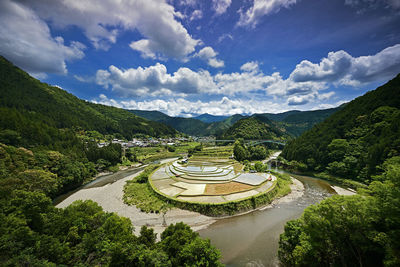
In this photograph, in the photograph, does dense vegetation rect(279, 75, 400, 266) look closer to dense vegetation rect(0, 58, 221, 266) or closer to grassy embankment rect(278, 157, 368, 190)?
grassy embankment rect(278, 157, 368, 190)

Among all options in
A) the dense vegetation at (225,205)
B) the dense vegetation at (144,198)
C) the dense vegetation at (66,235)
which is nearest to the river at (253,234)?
the dense vegetation at (225,205)

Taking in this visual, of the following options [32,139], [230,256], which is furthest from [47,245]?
[32,139]

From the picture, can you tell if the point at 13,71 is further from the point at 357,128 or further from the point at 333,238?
the point at 357,128

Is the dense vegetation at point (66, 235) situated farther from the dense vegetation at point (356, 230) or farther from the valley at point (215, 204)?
the dense vegetation at point (356, 230)

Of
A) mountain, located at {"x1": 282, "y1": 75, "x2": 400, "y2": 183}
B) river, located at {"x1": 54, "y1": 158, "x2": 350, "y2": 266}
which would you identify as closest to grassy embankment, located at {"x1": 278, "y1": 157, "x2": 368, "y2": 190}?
mountain, located at {"x1": 282, "y1": 75, "x2": 400, "y2": 183}

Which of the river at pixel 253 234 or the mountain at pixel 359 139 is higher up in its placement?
the mountain at pixel 359 139

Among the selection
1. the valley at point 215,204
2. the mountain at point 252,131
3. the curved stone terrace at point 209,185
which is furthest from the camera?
the mountain at point 252,131
